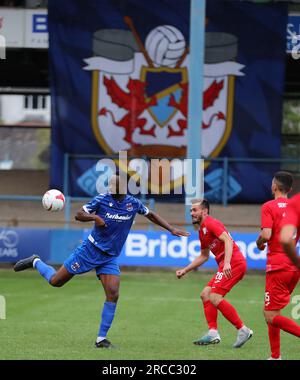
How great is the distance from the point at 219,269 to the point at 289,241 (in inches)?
195

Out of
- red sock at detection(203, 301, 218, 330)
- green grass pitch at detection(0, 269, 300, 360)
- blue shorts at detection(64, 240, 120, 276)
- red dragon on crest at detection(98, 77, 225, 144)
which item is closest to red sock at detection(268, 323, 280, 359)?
green grass pitch at detection(0, 269, 300, 360)

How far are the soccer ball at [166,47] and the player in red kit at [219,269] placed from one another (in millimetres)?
16793

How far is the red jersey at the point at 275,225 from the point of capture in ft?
33.6

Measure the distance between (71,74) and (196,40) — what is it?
235 inches

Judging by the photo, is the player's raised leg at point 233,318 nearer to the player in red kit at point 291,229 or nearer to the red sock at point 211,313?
A: the red sock at point 211,313

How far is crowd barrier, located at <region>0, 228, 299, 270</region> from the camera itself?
2219 centimetres

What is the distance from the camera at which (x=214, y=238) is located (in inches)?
488

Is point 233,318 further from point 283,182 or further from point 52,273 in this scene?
point 283,182

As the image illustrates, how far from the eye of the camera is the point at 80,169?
28859 millimetres

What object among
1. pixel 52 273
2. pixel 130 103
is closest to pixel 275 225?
pixel 52 273

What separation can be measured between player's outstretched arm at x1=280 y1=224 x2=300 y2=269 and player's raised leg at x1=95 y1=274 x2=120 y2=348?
4.44 meters

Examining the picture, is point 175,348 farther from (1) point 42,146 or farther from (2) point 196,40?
(1) point 42,146

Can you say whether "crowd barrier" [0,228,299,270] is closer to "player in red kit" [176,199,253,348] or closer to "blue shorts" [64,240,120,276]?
"player in red kit" [176,199,253,348]
